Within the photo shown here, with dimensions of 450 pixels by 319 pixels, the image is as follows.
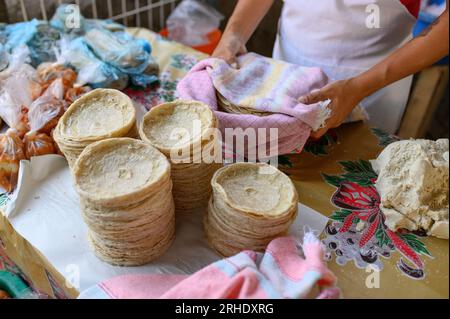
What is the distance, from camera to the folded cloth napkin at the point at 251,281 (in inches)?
31.2

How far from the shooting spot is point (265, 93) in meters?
1.17

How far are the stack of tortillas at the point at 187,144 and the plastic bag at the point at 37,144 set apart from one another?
0.34 metres

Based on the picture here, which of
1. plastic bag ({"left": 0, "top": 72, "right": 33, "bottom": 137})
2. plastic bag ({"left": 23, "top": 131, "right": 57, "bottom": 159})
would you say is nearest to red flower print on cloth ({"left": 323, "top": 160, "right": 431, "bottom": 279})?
plastic bag ({"left": 23, "top": 131, "right": 57, "bottom": 159})

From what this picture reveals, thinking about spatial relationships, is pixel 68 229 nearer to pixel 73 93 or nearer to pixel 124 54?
pixel 73 93

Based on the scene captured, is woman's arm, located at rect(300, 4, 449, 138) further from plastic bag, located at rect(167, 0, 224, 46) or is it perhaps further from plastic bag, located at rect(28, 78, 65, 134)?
plastic bag, located at rect(167, 0, 224, 46)

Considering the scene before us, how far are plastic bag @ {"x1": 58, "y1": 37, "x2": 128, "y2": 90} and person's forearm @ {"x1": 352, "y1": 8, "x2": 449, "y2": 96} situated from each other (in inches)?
30.4

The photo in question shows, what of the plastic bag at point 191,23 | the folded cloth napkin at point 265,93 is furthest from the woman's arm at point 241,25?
the plastic bag at point 191,23

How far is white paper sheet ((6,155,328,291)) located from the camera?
96cm

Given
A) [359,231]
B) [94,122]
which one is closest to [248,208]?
[359,231]

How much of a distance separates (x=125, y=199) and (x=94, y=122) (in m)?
0.31

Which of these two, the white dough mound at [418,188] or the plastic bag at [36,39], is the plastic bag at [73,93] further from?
the white dough mound at [418,188]

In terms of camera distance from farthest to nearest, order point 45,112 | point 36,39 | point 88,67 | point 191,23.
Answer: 1. point 191,23
2. point 36,39
3. point 88,67
4. point 45,112

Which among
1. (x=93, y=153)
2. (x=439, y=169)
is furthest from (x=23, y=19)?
(x=439, y=169)

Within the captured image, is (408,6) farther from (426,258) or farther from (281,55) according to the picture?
(426,258)
